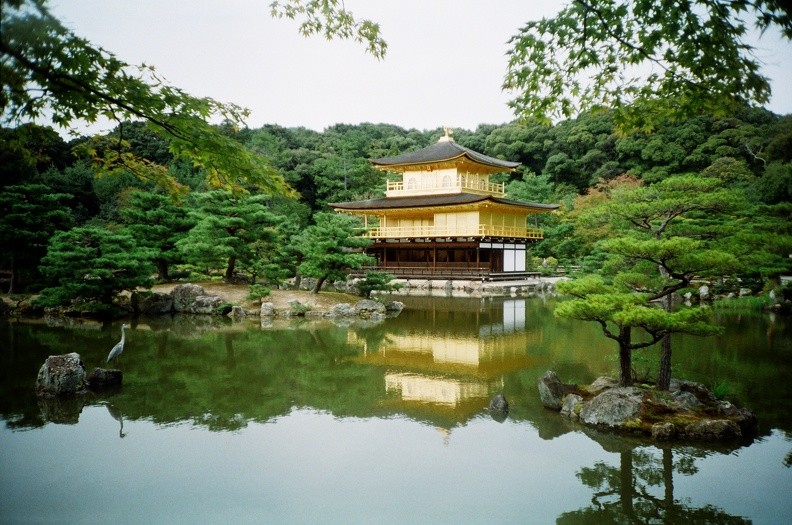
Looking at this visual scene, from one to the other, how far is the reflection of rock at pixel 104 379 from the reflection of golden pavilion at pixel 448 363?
3864 millimetres

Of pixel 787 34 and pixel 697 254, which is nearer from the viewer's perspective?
pixel 787 34

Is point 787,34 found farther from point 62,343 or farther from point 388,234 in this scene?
point 388,234

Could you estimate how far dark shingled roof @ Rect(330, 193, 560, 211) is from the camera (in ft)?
81.7

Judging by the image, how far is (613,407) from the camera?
594cm

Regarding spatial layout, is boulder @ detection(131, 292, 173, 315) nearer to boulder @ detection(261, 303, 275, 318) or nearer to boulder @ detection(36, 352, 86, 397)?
boulder @ detection(261, 303, 275, 318)

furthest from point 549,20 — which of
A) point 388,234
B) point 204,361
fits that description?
point 388,234

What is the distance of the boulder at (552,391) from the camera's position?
6.53 m

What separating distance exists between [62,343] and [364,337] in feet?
19.9

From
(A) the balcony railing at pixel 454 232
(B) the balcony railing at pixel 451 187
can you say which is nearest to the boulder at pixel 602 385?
(A) the balcony railing at pixel 454 232

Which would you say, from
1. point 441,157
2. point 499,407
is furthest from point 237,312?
point 441,157

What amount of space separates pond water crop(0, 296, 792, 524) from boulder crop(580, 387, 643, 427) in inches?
10.6

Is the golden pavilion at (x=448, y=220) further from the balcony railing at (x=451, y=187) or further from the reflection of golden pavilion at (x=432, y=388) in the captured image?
the reflection of golden pavilion at (x=432, y=388)

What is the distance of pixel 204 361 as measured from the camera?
30.3 ft

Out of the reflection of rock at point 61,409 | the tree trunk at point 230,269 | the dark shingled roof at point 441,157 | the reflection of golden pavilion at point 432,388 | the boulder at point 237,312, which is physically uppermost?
the dark shingled roof at point 441,157
